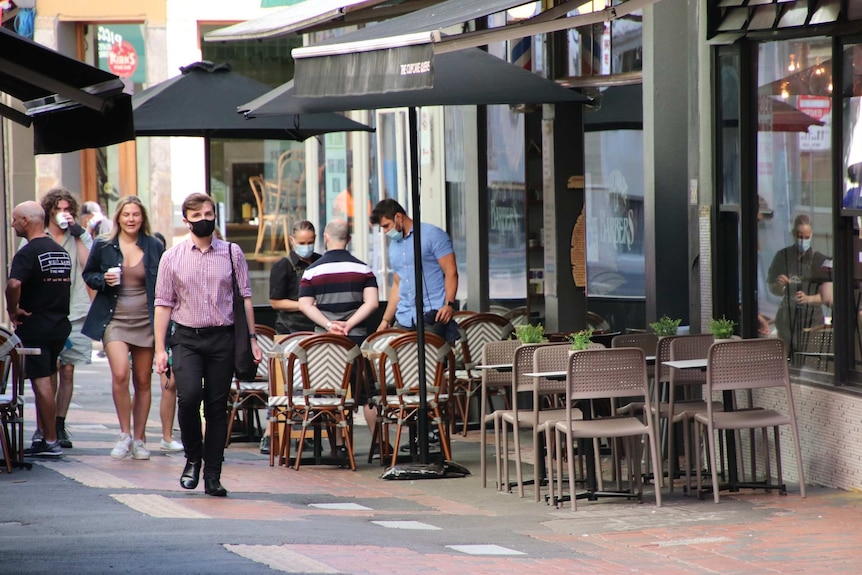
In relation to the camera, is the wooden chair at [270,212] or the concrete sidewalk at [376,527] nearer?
the concrete sidewalk at [376,527]

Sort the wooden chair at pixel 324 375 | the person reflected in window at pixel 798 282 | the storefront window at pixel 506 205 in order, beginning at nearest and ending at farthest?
1. the person reflected in window at pixel 798 282
2. the wooden chair at pixel 324 375
3. the storefront window at pixel 506 205

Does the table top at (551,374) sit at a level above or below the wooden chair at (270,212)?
below

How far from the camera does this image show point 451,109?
1630 cm

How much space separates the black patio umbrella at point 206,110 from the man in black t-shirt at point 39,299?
1.73 metres

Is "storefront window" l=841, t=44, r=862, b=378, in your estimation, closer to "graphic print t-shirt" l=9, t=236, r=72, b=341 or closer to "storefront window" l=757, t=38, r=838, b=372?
"storefront window" l=757, t=38, r=838, b=372

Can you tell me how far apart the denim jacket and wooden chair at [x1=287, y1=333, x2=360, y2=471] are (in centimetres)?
121

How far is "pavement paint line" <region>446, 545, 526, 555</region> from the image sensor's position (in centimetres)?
746

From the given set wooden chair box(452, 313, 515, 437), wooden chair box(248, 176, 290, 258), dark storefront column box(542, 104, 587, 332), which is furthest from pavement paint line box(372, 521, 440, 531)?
wooden chair box(248, 176, 290, 258)

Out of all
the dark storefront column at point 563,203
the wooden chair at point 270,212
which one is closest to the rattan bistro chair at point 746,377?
the dark storefront column at point 563,203

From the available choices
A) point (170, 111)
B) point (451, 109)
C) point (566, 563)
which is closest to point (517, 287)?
point (451, 109)

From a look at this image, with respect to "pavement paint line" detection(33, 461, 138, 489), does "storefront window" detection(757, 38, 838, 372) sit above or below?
above

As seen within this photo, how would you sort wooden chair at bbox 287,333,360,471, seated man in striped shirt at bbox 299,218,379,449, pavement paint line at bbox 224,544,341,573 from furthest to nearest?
1. seated man in striped shirt at bbox 299,218,379,449
2. wooden chair at bbox 287,333,360,471
3. pavement paint line at bbox 224,544,341,573

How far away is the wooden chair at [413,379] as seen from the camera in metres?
10.7

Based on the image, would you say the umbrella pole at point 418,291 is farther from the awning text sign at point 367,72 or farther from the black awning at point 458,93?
the awning text sign at point 367,72
